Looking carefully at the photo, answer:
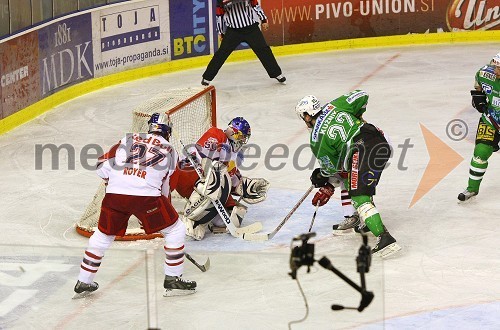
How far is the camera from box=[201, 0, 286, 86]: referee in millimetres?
11266

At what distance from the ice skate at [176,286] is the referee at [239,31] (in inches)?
239

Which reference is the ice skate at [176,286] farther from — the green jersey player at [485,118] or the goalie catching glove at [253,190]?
the green jersey player at [485,118]

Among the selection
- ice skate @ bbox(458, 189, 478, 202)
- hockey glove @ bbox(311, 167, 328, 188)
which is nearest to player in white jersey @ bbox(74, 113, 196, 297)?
hockey glove @ bbox(311, 167, 328, 188)

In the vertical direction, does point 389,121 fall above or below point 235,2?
below

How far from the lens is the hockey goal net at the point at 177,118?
24.3 feet

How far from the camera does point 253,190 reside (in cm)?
765

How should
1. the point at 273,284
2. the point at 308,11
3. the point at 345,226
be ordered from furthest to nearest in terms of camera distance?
1. the point at 308,11
2. the point at 345,226
3. the point at 273,284

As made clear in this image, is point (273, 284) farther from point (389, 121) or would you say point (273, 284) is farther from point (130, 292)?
point (389, 121)

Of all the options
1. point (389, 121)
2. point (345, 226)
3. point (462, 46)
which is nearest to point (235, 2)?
point (389, 121)

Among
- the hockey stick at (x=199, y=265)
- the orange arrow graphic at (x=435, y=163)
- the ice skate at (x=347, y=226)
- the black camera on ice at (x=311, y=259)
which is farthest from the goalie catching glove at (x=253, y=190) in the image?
the black camera on ice at (x=311, y=259)

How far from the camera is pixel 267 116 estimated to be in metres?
10.6

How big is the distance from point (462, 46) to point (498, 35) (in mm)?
494

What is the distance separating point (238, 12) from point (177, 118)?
141 inches

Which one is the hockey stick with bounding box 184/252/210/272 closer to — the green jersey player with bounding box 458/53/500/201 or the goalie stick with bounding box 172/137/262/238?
the goalie stick with bounding box 172/137/262/238
